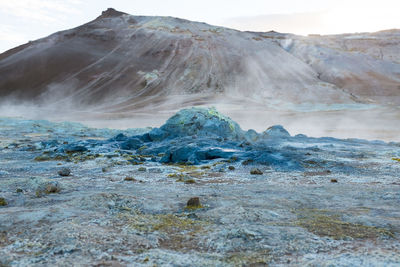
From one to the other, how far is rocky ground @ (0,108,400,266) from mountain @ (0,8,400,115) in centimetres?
6174

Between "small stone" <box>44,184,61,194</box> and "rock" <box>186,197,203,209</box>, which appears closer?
"rock" <box>186,197,203,209</box>

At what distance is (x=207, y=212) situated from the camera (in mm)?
6234

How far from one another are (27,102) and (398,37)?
107553mm

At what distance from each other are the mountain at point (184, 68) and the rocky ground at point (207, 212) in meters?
61.7

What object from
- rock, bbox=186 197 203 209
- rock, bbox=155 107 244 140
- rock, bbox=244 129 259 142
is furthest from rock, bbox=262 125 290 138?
rock, bbox=186 197 203 209

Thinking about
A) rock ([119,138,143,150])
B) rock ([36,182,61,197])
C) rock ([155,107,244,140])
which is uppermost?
rock ([155,107,244,140])

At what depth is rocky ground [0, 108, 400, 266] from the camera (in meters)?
4.30

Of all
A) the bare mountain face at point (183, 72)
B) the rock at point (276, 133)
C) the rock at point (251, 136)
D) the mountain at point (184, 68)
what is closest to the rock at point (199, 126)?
the rock at point (251, 136)

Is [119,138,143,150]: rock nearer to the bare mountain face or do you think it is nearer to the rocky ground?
the rocky ground

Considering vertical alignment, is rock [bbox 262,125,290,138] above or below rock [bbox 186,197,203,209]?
below

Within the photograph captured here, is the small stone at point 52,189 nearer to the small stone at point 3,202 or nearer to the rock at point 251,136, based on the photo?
the small stone at point 3,202

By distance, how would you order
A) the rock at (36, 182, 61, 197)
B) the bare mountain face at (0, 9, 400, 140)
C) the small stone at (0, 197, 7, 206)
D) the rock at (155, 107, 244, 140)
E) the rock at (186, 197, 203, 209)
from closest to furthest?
the rock at (186, 197, 203, 209) → the small stone at (0, 197, 7, 206) → the rock at (36, 182, 61, 197) → the rock at (155, 107, 244, 140) → the bare mountain face at (0, 9, 400, 140)

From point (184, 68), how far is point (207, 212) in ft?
279

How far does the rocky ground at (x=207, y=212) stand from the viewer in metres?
4.30
